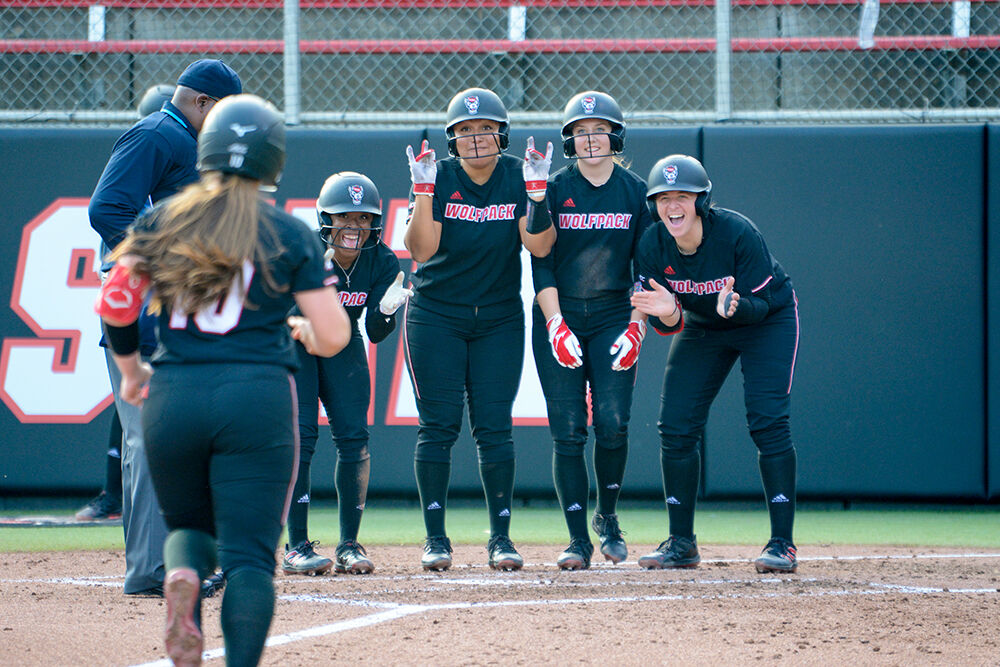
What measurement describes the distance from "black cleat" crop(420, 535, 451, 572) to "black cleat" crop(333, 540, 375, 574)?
261mm

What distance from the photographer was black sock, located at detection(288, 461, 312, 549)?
522 cm

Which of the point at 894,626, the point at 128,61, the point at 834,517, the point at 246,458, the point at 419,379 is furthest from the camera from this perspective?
the point at 128,61

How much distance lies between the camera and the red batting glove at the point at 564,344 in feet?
17.3

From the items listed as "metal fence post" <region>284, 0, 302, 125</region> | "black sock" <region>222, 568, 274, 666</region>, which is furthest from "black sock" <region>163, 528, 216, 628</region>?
"metal fence post" <region>284, 0, 302, 125</region>

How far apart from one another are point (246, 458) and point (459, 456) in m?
5.18

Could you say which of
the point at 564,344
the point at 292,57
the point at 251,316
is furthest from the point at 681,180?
the point at 292,57

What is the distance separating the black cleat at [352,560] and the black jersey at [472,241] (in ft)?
4.12

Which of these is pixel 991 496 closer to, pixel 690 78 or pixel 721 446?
pixel 721 446

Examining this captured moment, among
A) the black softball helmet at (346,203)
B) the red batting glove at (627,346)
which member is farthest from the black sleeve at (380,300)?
the red batting glove at (627,346)

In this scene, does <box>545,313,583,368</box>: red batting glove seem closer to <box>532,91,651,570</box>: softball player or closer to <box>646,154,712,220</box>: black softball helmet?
<box>532,91,651,570</box>: softball player

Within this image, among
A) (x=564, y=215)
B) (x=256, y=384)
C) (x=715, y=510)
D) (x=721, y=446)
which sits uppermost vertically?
(x=564, y=215)

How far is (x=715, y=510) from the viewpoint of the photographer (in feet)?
25.7

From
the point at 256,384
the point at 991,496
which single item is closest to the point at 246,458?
the point at 256,384

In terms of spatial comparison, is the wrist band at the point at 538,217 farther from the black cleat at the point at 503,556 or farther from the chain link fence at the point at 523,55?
the chain link fence at the point at 523,55
